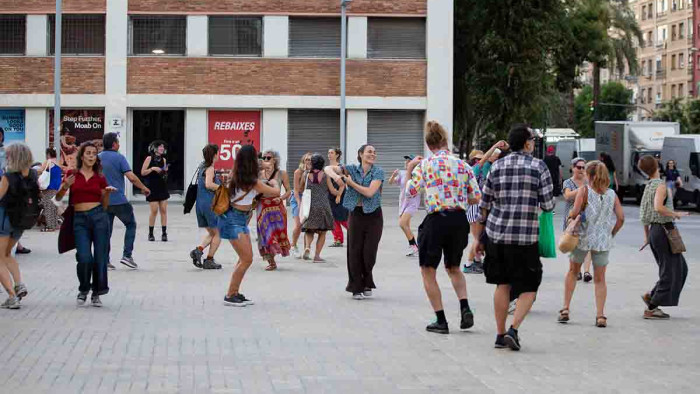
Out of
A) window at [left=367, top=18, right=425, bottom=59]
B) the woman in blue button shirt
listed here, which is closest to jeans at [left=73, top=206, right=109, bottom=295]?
the woman in blue button shirt

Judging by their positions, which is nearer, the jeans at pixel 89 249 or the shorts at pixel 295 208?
the jeans at pixel 89 249

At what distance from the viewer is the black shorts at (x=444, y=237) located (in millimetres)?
10414

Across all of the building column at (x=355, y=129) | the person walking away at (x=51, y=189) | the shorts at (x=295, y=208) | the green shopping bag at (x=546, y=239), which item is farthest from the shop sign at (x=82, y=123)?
the green shopping bag at (x=546, y=239)

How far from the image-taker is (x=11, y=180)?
39.6 ft

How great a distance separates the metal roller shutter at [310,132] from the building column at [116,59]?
5.00m

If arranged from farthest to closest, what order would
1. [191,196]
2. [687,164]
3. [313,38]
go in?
[687,164] → [313,38] → [191,196]

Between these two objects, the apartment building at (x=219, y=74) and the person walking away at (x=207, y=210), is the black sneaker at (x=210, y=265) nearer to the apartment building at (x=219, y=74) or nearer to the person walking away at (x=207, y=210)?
the person walking away at (x=207, y=210)

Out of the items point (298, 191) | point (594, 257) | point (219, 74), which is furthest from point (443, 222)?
point (219, 74)

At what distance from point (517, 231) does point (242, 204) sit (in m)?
3.85

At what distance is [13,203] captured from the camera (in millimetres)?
11953

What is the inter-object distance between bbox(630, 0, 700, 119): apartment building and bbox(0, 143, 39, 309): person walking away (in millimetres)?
92723

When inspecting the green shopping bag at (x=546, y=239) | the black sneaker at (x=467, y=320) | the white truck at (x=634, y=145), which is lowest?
the black sneaker at (x=467, y=320)

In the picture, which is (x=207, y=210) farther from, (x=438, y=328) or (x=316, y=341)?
(x=316, y=341)

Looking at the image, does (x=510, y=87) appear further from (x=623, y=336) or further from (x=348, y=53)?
(x=623, y=336)
